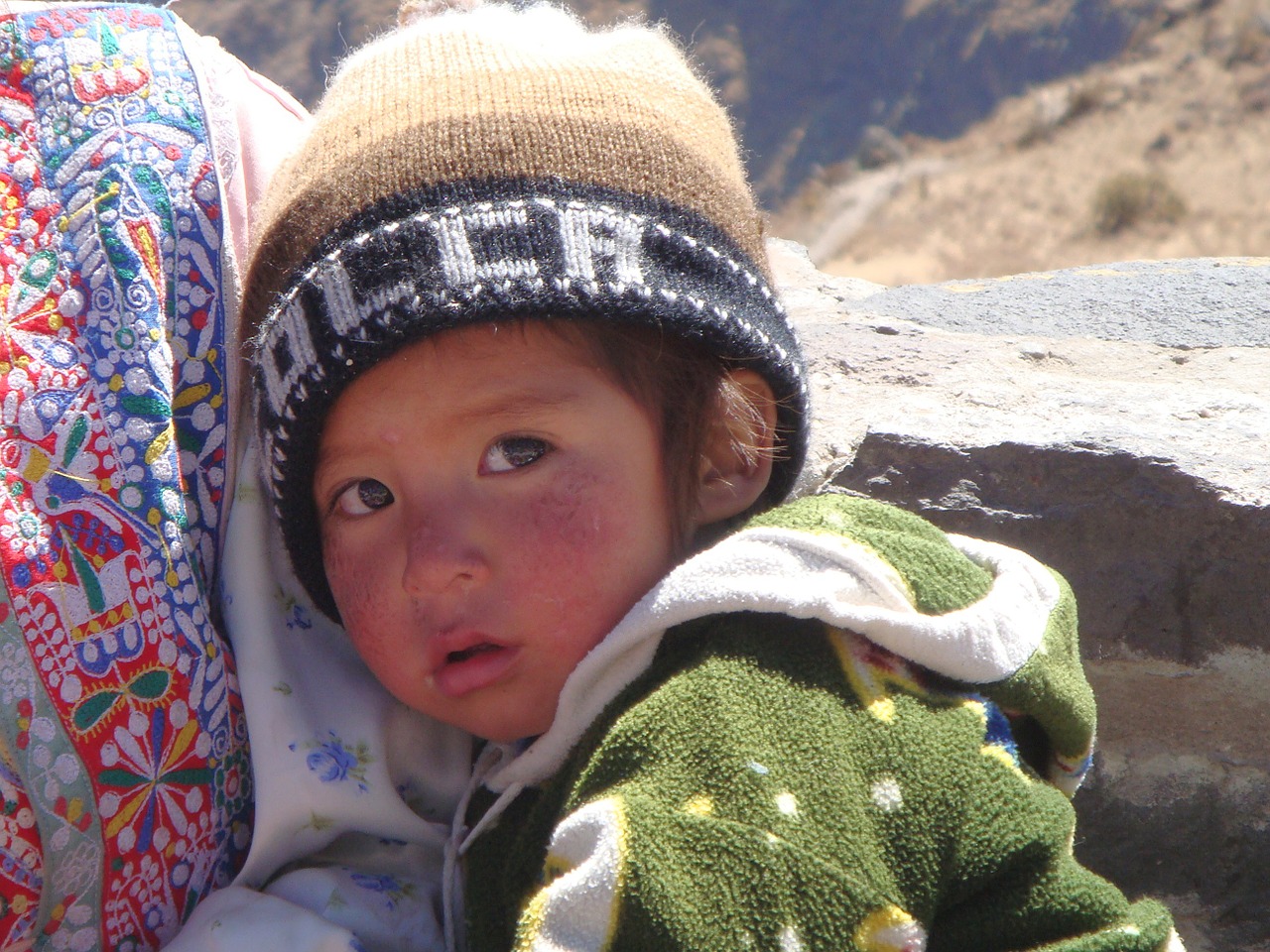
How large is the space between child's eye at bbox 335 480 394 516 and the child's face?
34 mm

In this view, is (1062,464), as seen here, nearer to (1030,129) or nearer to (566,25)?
(566,25)

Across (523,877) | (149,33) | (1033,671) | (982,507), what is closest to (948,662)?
(1033,671)

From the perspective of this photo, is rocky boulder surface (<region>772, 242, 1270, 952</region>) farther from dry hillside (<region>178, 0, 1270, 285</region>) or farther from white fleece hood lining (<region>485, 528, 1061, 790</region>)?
dry hillside (<region>178, 0, 1270, 285</region>)

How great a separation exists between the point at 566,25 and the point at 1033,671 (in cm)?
90

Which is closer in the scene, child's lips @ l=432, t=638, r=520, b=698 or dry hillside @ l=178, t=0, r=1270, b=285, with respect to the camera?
child's lips @ l=432, t=638, r=520, b=698

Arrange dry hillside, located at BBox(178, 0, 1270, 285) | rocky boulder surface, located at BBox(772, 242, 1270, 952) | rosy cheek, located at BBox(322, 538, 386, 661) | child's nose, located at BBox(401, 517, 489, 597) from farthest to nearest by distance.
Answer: dry hillside, located at BBox(178, 0, 1270, 285)
rocky boulder surface, located at BBox(772, 242, 1270, 952)
rosy cheek, located at BBox(322, 538, 386, 661)
child's nose, located at BBox(401, 517, 489, 597)

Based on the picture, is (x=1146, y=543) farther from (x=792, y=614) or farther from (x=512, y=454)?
(x=512, y=454)

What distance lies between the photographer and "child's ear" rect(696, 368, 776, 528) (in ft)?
4.43

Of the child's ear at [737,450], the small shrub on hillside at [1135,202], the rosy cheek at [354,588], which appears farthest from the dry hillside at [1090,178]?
the rosy cheek at [354,588]

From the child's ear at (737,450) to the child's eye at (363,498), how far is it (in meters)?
0.34

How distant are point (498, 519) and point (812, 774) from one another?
397mm

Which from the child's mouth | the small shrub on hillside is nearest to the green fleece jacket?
the child's mouth

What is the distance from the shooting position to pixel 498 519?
1.18 metres

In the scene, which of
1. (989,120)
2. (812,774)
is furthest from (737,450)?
(989,120)
